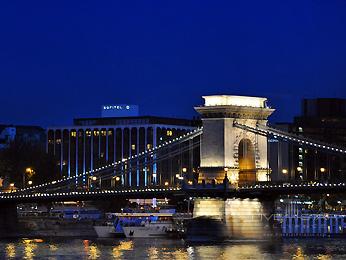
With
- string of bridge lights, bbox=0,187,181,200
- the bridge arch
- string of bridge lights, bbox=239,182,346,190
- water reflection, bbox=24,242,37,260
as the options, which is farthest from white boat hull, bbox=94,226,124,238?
string of bridge lights, bbox=239,182,346,190

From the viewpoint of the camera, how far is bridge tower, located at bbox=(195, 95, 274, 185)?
414 ft

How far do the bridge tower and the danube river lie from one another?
20.6 ft

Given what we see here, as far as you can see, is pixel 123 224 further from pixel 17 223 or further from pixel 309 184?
pixel 309 184

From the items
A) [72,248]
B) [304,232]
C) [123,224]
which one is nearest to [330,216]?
[304,232]

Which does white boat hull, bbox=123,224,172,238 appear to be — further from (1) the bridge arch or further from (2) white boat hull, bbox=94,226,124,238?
(1) the bridge arch

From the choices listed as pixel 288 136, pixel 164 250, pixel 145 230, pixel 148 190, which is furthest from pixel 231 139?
pixel 145 230

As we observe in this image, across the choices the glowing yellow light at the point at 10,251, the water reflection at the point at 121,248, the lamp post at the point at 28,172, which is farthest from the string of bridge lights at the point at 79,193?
the lamp post at the point at 28,172

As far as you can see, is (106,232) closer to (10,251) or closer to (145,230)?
(145,230)

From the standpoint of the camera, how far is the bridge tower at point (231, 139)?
414 feet

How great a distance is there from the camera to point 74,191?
135875mm

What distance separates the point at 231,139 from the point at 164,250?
1704 centimetres

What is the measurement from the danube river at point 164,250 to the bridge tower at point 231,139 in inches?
248

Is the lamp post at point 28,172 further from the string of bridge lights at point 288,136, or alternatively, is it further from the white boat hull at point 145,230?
the string of bridge lights at point 288,136

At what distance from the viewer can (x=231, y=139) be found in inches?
5002
